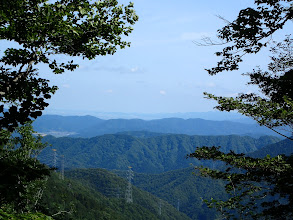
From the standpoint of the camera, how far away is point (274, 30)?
26.5 feet

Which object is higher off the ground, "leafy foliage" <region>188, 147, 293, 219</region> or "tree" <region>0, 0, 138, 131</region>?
"tree" <region>0, 0, 138, 131</region>

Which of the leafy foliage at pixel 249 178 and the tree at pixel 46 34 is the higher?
the tree at pixel 46 34

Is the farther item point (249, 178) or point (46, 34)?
point (249, 178)

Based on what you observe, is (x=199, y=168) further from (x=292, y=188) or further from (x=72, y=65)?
(x=72, y=65)

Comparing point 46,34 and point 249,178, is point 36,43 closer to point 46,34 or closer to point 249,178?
point 46,34

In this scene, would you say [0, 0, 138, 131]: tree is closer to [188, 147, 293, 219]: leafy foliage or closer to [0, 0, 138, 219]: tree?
[0, 0, 138, 219]: tree

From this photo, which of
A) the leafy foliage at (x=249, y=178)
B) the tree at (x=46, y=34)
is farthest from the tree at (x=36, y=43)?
the leafy foliage at (x=249, y=178)

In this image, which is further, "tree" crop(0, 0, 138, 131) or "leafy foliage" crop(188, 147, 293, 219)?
"leafy foliage" crop(188, 147, 293, 219)

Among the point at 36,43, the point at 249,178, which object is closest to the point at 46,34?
the point at 36,43

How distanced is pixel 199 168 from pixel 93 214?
11923 cm

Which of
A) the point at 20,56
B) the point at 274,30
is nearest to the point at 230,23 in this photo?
the point at 274,30

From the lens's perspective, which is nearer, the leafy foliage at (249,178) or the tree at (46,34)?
the tree at (46,34)

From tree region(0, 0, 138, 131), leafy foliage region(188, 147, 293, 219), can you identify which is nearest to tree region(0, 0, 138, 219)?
tree region(0, 0, 138, 131)

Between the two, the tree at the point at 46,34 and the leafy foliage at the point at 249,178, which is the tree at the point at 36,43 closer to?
the tree at the point at 46,34
